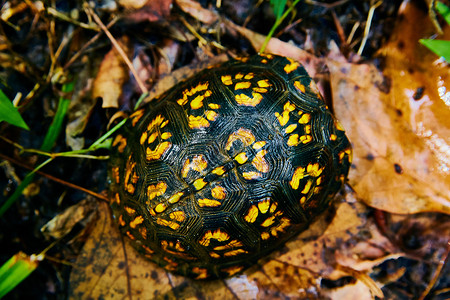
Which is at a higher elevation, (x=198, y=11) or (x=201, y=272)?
(x=198, y=11)

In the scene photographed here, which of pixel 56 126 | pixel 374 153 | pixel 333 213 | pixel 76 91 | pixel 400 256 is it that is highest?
pixel 76 91

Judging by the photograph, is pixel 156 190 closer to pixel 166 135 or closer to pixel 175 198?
pixel 175 198

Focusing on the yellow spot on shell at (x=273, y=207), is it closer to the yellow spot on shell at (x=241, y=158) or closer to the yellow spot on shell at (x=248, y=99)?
the yellow spot on shell at (x=241, y=158)

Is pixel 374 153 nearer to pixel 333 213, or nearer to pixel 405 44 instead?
pixel 333 213

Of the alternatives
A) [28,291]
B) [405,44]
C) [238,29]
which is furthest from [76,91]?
[405,44]

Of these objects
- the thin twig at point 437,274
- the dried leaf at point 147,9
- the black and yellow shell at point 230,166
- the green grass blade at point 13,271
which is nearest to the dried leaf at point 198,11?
the dried leaf at point 147,9

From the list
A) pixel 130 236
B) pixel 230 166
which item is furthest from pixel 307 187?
pixel 130 236

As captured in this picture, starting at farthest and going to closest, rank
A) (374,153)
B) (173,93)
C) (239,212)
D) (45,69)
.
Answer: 1. (45,69)
2. (374,153)
3. (173,93)
4. (239,212)

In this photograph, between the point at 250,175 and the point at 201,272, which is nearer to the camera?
the point at 250,175
